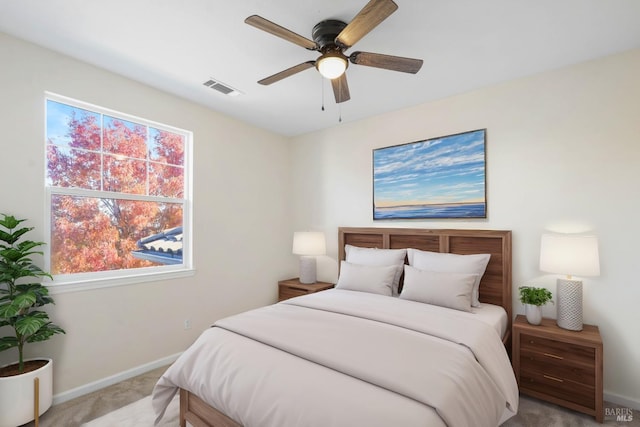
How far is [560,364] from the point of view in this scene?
2232 millimetres

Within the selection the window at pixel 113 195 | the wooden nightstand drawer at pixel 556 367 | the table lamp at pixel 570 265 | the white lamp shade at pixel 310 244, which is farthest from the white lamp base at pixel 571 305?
the window at pixel 113 195

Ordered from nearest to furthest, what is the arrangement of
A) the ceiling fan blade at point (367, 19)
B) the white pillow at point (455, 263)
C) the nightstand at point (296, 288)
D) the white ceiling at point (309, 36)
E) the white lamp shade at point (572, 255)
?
the ceiling fan blade at point (367, 19)
the white ceiling at point (309, 36)
the white lamp shade at point (572, 255)
the white pillow at point (455, 263)
the nightstand at point (296, 288)

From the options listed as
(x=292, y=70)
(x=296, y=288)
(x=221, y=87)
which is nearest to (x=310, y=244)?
(x=296, y=288)

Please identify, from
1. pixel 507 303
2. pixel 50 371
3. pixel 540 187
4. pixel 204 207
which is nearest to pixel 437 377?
pixel 507 303

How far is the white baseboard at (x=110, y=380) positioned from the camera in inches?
92.9

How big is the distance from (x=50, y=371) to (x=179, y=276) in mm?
1209

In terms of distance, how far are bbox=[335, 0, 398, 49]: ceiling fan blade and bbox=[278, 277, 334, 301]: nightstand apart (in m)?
2.77

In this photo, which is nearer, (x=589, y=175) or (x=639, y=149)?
(x=639, y=149)

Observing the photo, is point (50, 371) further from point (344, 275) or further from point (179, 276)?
point (344, 275)

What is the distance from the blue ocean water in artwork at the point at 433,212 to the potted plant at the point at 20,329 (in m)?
3.11

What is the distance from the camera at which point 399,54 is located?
2367mm

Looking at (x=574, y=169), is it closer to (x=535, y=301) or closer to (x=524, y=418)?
(x=535, y=301)

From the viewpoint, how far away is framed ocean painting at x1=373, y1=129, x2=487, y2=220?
299cm

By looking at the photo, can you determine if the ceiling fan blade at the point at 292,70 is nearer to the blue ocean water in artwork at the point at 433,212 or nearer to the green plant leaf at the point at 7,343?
the blue ocean water in artwork at the point at 433,212
